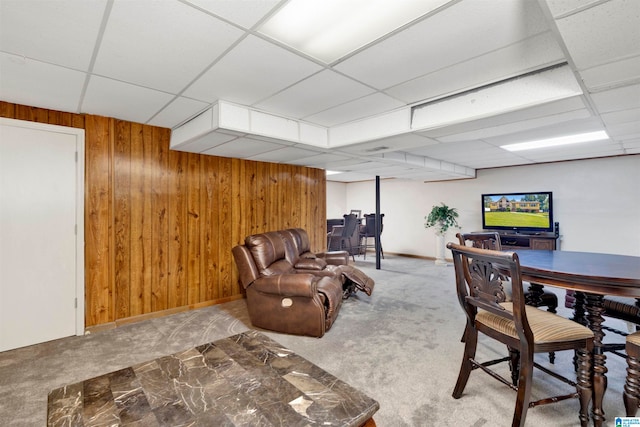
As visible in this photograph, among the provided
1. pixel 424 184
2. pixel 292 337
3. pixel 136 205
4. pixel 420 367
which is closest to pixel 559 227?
pixel 424 184

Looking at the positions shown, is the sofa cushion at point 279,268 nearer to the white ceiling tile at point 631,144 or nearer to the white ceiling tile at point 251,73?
the white ceiling tile at point 251,73

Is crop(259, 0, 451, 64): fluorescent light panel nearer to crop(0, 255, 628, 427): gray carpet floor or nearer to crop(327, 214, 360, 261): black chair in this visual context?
crop(0, 255, 628, 427): gray carpet floor

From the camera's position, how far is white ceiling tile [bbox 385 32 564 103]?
182 centimetres

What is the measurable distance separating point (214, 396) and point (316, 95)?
2304mm

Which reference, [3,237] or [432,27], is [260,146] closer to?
[432,27]

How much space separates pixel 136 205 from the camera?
3.46 meters

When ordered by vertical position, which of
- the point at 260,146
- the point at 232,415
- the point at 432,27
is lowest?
the point at 232,415

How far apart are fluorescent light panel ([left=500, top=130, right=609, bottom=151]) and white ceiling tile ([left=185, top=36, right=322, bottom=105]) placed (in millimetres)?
3590

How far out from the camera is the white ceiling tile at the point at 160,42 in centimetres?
152

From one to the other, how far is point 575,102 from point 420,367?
7.84 feet

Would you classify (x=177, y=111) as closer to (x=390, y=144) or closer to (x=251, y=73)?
(x=251, y=73)

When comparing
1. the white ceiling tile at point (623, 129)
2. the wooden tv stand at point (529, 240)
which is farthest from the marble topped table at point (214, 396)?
the wooden tv stand at point (529, 240)

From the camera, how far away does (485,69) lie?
212 cm

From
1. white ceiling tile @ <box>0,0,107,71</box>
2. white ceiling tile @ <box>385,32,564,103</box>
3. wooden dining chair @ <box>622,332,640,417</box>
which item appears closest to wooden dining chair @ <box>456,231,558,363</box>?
wooden dining chair @ <box>622,332,640,417</box>
